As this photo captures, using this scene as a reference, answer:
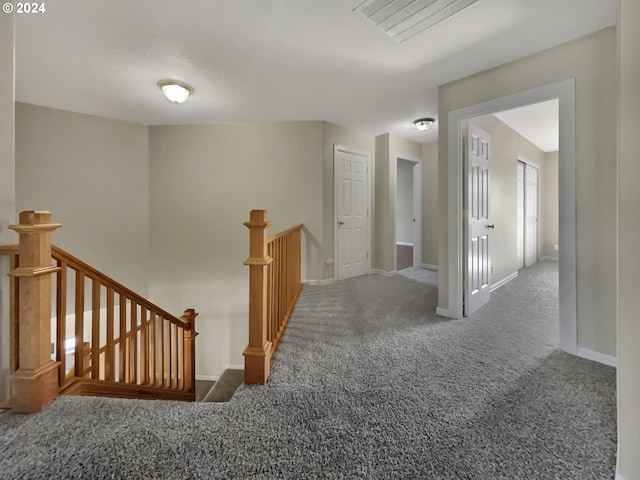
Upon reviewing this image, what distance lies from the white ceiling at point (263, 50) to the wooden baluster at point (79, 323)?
163 cm

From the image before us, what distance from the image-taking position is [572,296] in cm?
191

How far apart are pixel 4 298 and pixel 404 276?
→ 13.3 ft

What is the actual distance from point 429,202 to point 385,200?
1.05 metres

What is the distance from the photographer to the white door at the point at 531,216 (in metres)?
5.14

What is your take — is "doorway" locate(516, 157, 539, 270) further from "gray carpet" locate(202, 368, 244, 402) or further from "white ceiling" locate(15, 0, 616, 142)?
"gray carpet" locate(202, 368, 244, 402)

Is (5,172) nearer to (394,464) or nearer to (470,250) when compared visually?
(394,464)

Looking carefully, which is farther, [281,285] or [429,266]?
[429,266]

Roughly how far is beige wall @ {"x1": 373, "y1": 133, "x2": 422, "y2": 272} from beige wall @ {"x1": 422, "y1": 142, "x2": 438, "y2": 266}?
0.76m

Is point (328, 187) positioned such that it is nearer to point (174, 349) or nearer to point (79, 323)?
point (174, 349)

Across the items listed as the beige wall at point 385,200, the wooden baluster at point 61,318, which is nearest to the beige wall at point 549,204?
the beige wall at point 385,200

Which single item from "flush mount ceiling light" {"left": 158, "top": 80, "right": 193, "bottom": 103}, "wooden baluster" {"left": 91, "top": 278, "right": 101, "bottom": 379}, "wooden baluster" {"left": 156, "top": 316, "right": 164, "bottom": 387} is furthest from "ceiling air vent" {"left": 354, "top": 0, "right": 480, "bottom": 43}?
"wooden baluster" {"left": 156, "top": 316, "right": 164, "bottom": 387}

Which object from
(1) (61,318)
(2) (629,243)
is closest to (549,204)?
(2) (629,243)

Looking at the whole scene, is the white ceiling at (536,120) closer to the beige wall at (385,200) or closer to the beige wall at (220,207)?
the beige wall at (385,200)

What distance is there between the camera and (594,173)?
182 cm
